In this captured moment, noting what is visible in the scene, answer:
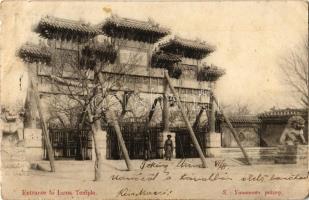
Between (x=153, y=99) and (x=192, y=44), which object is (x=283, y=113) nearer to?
(x=192, y=44)

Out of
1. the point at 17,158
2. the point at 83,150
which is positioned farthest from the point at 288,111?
the point at 17,158

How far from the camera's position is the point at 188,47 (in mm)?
3217

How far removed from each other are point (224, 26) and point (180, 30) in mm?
319

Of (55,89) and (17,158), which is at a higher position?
(55,89)

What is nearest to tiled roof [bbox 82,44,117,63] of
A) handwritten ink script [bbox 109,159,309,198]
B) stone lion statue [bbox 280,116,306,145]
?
handwritten ink script [bbox 109,159,309,198]

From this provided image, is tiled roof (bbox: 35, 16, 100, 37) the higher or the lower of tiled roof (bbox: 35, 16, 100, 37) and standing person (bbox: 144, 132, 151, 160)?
the higher

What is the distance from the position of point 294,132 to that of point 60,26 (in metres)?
1.87

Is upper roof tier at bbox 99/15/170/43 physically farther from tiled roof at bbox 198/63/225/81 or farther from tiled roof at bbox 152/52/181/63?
tiled roof at bbox 198/63/225/81

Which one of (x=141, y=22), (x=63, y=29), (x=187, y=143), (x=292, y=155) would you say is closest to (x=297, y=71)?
(x=292, y=155)

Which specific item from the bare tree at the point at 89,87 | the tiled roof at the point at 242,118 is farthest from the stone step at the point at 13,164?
the tiled roof at the point at 242,118

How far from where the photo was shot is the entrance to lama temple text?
3.19m

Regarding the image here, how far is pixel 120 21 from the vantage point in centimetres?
315

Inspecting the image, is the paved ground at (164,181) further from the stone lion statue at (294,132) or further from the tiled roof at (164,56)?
the tiled roof at (164,56)

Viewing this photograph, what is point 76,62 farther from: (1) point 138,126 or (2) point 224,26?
(2) point 224,26
